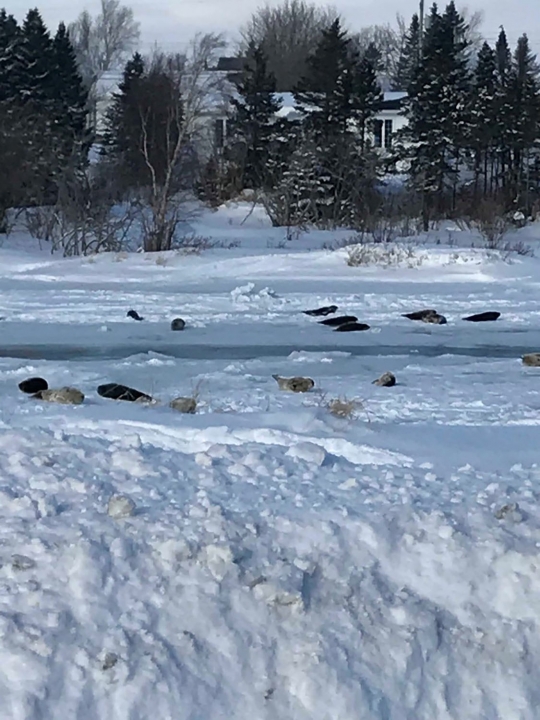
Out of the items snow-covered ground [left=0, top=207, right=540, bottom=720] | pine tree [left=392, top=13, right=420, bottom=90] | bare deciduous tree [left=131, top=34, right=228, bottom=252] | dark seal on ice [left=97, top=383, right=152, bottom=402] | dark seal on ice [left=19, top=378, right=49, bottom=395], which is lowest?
snow-covered ground [left=0, top=207, right=540, bottom=720]

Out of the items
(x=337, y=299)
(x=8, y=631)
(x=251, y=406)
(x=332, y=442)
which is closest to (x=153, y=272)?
(x=337, y=299)

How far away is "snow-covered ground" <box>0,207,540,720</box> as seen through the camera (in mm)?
4023

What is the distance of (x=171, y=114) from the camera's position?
28.5m

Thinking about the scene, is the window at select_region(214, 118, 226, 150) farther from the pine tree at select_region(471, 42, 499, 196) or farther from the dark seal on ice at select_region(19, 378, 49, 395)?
the dark seal on ice at select_region(19, 378, 49, 395)

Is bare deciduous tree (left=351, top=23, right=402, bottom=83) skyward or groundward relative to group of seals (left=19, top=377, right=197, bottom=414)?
skyward

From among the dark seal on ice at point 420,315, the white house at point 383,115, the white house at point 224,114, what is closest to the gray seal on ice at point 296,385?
the dark seal on ice at point 420,315

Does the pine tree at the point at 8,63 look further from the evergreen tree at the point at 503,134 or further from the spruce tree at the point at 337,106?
the evergreen tree at the point at 503,134

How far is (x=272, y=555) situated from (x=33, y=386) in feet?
12.6

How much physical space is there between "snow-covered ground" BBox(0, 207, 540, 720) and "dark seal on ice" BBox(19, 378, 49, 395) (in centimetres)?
14

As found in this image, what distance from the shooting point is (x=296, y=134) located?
4406 cm

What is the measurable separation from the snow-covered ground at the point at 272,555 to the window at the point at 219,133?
42.8 meters

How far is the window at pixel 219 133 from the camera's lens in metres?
50.0

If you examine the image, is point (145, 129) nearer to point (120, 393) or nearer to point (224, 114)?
point (120, 393)

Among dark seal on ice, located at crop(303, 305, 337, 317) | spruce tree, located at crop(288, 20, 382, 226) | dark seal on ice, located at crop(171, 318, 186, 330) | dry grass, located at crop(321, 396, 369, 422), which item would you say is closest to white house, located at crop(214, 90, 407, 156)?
spruce tree, located at crop(288, 20, 382, 226)
